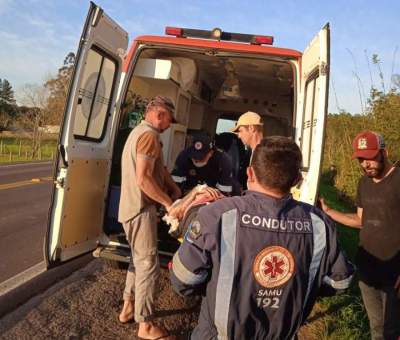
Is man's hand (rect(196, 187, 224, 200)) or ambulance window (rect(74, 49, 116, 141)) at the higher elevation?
ambulance window (rect(74, 49, 116, 141))

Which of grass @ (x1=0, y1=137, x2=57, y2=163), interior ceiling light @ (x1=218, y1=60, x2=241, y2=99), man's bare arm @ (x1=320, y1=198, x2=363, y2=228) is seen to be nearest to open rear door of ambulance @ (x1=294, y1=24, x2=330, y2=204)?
man's bare arm @ (x1=320, y1=198, x2=363, y2=228)

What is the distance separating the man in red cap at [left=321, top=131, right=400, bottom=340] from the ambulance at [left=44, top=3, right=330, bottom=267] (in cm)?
47

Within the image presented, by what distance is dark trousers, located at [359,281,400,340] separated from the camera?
3.36 meters

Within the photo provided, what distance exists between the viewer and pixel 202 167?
199 inches

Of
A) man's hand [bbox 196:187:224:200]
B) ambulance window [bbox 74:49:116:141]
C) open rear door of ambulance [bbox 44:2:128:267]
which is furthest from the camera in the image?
ambulance window [bbox 74:49:116:141]

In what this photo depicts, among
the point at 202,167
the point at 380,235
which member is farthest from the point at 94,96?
the point at 380,235

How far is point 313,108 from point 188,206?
1678 millimetres

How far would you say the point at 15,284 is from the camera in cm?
496

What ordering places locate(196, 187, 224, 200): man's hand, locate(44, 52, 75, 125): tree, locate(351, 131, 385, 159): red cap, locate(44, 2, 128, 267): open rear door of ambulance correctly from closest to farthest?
locate(351, 131, 385, 159): red cap, locate(196, 187, 224, 200): man's hand, locate(44, 2, 128, 267): open rear door of ambulance, locate(44, 52, 75, 125): tree

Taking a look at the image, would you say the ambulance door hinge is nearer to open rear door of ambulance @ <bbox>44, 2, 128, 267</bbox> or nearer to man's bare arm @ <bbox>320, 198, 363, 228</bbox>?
man's bare arm @ <bbox>320, 198, 363, 228</bbox>

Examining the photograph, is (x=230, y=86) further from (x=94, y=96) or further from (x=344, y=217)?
(x=344, y=217)

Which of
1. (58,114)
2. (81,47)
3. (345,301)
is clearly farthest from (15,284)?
(58,114)

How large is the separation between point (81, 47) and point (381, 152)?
2583 mm

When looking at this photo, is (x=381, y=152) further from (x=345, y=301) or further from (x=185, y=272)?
(x=345, y=301)
